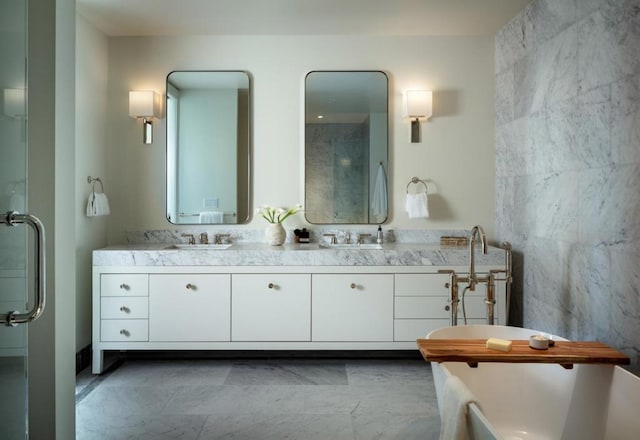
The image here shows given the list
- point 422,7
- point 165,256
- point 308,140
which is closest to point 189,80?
point 308,140

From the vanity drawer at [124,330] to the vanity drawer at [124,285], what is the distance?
189 mm

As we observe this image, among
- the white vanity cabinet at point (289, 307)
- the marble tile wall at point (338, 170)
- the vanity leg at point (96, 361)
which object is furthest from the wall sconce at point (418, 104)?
the vanity leg at point (96, 361)

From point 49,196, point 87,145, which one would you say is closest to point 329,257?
point 49,196

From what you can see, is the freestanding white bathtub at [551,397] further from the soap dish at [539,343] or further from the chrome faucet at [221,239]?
the chrome faucet at [221,239]

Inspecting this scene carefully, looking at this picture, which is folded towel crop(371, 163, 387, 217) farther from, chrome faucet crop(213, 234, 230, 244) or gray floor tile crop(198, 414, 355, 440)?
gray floor tile crop(198, 414, 355, 440)

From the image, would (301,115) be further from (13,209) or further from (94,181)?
(13,209)

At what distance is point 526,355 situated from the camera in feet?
6.12

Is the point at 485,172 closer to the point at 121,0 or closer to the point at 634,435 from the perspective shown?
the point at 634,435

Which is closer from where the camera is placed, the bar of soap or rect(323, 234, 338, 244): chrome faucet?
the bar of soap

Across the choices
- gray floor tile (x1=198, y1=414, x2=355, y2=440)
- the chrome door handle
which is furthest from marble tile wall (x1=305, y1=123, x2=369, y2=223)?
the chrome door handle

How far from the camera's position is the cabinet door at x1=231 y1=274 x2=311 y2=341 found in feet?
10.1

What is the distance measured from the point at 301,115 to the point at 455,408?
8.49 feet

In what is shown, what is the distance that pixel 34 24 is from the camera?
166cm

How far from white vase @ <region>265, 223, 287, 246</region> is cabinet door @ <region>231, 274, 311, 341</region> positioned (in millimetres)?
370
